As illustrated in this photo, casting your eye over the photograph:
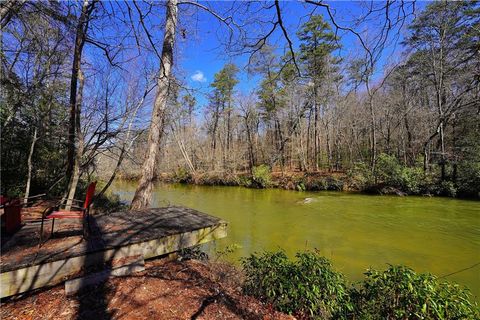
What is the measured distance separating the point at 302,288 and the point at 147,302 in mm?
Result: 1589

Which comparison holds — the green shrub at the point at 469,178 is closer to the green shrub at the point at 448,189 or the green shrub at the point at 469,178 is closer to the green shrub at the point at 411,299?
the green shrub at the point at 448,189

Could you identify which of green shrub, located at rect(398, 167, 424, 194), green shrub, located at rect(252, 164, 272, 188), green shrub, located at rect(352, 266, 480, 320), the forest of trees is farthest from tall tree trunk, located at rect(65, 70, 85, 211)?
green shrub, located at rect(398, 167, 424, 194)

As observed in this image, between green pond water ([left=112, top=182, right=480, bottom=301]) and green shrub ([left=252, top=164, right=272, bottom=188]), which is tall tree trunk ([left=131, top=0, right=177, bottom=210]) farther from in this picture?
green shrub ([left=252, top=164, right=272, bottom=188])

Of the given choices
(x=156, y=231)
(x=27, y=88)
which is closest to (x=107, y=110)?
(x=27, y=88)

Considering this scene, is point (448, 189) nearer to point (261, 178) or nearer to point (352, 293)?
point (261, 178)

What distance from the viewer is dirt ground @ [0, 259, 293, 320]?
2.12 metres

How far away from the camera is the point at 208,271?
11.2 ft

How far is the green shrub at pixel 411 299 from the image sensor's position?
1.98m

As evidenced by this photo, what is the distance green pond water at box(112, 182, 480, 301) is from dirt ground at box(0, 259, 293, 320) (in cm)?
262

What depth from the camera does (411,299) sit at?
211 cm

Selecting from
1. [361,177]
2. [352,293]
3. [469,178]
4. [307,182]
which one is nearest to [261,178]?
[307,182]

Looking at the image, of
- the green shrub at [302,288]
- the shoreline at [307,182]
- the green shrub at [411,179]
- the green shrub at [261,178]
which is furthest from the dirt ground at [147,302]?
the green shrub at [261,178]

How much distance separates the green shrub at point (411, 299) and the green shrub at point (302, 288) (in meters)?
0.24

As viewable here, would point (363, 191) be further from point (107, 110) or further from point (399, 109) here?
point (107, 110)
